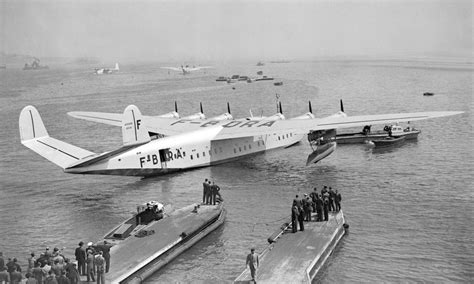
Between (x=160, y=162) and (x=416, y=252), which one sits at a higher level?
(x=160, y=162)

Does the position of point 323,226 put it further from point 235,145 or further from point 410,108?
point 410,108

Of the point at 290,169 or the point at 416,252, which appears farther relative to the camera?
the point at 290,169

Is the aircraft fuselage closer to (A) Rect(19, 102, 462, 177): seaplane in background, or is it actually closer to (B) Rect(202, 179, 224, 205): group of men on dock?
(A) Rect(19, 102, 462, 177): seaplane in background

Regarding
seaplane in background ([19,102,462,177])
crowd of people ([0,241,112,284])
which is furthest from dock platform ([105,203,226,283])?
seaplane in background ([19,102,462,177])

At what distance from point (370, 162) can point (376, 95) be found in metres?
55.5

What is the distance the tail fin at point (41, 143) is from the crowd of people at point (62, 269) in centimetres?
1400

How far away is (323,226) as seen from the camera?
25641 mm

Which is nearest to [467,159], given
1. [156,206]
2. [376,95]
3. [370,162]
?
[370,162]

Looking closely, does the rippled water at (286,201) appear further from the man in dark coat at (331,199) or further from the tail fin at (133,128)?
the tail fin at (133,128)

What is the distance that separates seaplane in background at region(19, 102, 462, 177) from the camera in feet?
111

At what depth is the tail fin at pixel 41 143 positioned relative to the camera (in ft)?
111

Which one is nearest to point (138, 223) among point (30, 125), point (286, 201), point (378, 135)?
point (286, 201)

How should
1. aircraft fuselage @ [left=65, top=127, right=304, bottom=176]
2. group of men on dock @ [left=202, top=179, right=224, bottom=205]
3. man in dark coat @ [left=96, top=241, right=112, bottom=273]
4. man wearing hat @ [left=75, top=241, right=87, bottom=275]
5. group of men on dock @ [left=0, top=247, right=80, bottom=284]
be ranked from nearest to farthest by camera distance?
group of men on dock @ [left=0, top=247, right=80, bottom=284]
man wearing hat @ [left=75, top=241, right=87, bottom=275]
man in dark coat @ [left=96, top=241, right=112, bottom=273]
group of men on dock @ [left=202, top=179, right=224, bottom=205]
aircraft fuselage @ [left=65, top=127, right=304, bottom=176]

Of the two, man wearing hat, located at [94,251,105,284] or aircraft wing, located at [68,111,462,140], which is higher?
aircraft wing, located at [68,111,462,140]
